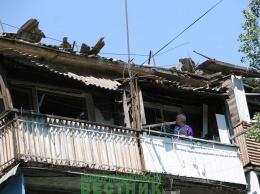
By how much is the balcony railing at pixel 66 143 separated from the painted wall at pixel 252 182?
360 cm

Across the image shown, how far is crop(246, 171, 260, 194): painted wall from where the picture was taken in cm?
1714

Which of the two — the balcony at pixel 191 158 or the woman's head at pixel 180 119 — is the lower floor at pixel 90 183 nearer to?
the balcony at pixel 191 158

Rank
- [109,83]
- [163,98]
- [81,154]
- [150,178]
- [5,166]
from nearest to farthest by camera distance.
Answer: [5,166], [81,154], [150,178], [109,83], [163,98]

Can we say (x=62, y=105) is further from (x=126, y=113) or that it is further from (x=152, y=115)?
(x=152, y=115)

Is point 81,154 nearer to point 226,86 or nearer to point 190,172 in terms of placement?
point 190,172

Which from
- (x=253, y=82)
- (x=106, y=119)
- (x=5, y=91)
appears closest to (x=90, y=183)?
(x=106, y=119)

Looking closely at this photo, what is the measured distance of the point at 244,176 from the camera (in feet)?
55.8

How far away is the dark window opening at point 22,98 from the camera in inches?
612

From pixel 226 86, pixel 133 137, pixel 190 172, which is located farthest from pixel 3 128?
pixel 226 86

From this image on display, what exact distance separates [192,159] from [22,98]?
164 inches

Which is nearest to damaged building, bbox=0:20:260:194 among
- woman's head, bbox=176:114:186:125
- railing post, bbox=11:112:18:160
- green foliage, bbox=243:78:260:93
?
railing post, bbox=11:112:18:160

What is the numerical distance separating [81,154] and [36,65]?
6.70ft

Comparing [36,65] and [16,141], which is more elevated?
[36,65]

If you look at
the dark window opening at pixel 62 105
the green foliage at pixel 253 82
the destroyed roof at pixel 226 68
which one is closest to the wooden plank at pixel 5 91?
the dark window opening at pixel 62 105
